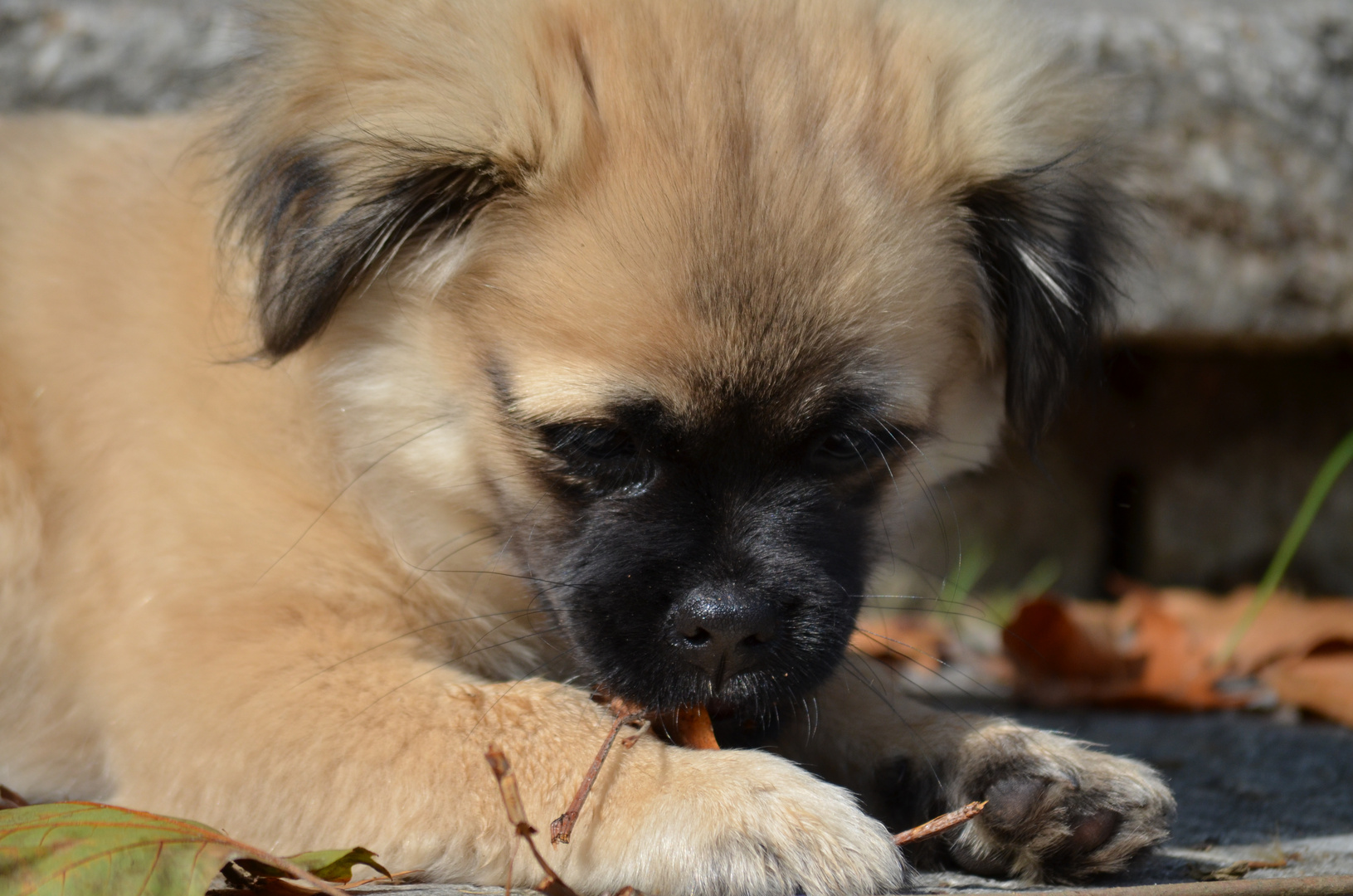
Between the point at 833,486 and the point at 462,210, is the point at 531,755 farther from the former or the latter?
the point at 462,210

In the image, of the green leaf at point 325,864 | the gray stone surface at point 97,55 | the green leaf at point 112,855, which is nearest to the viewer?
the green leaf at point 112,855

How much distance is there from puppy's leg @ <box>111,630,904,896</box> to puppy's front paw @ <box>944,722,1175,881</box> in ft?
0.86

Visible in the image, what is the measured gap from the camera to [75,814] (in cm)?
155

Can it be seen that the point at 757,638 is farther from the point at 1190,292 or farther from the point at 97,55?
the point at 97,55

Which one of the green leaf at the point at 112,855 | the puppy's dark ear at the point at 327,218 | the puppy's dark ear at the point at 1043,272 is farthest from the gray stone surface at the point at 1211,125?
the green leaf at the point at 112,855

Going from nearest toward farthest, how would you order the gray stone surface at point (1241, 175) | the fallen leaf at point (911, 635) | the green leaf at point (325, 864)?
the green leaf at point (325, 864) < the fallen leaf at point (911, 635) < the gray stone surface at point (1241, 175)

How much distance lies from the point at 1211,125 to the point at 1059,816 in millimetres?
3006

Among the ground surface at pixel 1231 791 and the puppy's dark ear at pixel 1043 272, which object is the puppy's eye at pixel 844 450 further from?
the ground surface at pixel 1231 791

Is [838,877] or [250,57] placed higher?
[250,57]

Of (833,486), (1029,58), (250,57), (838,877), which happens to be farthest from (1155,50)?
(838,877)

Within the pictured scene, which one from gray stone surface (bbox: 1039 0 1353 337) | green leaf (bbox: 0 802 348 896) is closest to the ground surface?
green leaf (bbox: 0 802 348 896)

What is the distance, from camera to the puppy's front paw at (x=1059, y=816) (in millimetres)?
1909

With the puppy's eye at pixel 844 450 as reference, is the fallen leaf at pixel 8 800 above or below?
below

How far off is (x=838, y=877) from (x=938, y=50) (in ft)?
5.13
